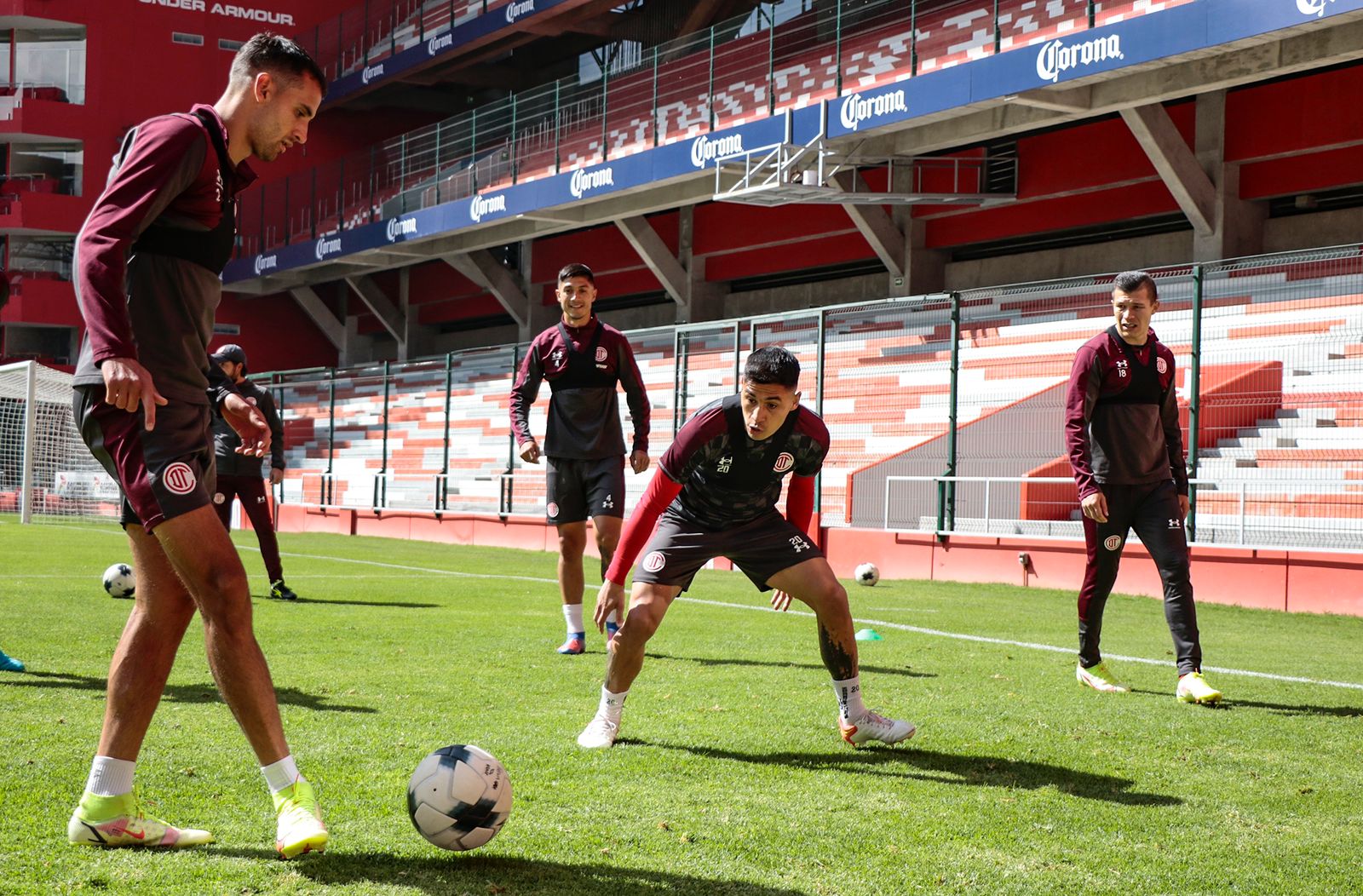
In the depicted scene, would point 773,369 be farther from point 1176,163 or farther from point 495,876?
point 1176,163

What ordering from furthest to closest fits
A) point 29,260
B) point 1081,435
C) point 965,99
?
1. point 29,260
2. point 965,99
3. point 1081,435

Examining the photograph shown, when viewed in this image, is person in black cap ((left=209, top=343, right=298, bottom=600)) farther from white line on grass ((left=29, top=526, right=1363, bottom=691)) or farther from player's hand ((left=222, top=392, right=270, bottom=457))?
player's hand ((left=222, top=392, right=270, bottom=457))

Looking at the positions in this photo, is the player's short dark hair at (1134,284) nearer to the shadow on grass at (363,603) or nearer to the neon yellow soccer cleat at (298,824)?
the neon yellow soccer cleat at (298,824)

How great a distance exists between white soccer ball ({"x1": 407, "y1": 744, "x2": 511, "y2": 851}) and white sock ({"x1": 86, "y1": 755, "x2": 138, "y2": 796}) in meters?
0.73

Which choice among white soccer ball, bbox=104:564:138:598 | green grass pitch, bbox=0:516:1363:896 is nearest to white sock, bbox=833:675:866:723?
green grass pitch, bbox=0:516:1363:896

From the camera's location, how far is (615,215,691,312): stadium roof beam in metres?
28.2

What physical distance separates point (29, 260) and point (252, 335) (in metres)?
6.62

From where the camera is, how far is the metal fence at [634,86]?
20.3m

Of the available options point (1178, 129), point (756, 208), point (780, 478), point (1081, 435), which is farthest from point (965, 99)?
point (780, 478)

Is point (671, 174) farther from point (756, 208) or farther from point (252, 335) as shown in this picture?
point (252, 335)

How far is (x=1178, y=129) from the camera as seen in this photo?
20.2m

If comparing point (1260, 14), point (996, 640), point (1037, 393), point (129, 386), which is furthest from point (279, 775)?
point (1260, 14)

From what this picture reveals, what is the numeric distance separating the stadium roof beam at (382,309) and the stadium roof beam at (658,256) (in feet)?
37.5

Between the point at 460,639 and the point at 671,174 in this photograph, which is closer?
the point at 460,639
